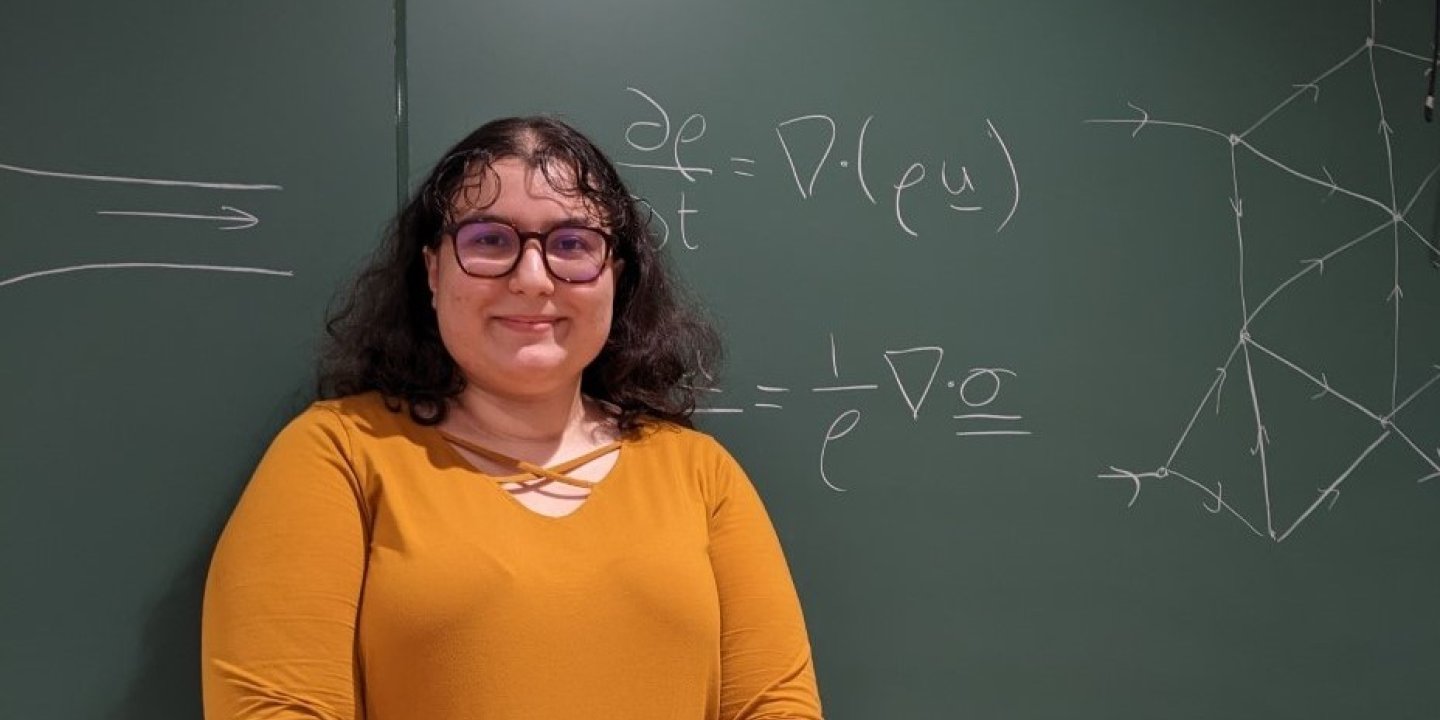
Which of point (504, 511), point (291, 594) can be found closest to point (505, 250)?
point (504, 511)

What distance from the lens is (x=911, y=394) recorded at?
1.42m

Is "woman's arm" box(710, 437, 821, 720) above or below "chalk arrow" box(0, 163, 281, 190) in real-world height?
below

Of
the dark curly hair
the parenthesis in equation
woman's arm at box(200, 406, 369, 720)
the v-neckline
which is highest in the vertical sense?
the parenthesis in equation

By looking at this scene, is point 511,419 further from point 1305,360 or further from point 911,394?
point 1305,360

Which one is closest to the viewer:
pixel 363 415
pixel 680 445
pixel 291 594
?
pixel 291 594

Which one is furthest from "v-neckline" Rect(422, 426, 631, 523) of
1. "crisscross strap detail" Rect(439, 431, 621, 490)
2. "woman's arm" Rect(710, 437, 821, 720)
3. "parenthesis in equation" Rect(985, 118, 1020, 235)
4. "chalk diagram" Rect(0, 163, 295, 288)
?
"parenthesis in equation" Rect(985, 118, 1020, 235)

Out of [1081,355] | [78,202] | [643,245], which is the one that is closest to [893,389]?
[1081,355]

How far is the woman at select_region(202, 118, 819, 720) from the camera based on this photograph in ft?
3.43

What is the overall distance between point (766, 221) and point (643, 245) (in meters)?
0.21

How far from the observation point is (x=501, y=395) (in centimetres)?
117

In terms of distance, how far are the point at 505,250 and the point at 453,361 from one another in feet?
→ 0.51

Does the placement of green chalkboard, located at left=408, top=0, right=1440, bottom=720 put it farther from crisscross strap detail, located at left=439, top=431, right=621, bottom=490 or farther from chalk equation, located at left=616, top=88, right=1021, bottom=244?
crisscross strap detail, located at left=439, top=431, right=621, bottom=490

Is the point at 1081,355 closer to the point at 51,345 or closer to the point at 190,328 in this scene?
the point at 190,328

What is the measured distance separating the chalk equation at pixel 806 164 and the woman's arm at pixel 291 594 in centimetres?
50
